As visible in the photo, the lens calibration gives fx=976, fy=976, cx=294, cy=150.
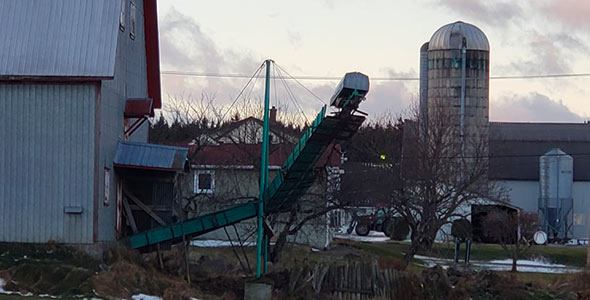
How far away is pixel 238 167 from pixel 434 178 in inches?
331

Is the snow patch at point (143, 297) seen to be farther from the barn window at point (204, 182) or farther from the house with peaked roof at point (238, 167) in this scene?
the barn window at point (204, 182)

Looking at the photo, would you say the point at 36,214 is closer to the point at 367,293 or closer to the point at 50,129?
the point at 50,129

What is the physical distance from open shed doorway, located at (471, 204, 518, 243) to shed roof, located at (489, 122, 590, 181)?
11.1 m

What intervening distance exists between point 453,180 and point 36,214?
72.9ft

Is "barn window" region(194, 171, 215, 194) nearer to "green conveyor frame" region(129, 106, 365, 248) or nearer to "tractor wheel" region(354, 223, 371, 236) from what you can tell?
"green conveyor frame" region(129, 106, 365, 248)

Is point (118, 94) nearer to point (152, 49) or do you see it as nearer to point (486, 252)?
point (152, 49)

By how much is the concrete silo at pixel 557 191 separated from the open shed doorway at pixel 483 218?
36.0ft

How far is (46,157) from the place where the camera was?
2642 centimetres

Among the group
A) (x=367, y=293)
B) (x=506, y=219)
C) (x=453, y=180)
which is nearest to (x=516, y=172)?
(x=506, y=219)

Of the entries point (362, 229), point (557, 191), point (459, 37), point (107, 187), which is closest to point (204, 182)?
point (107, 187)

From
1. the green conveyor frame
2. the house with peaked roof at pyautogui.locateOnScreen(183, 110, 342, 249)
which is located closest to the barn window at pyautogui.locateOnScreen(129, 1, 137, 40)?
the green conveyor frame


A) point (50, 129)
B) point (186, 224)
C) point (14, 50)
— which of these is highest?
point (14, 50)

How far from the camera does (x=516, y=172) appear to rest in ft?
239

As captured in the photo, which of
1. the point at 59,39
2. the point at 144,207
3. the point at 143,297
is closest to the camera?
the point at 143,297
